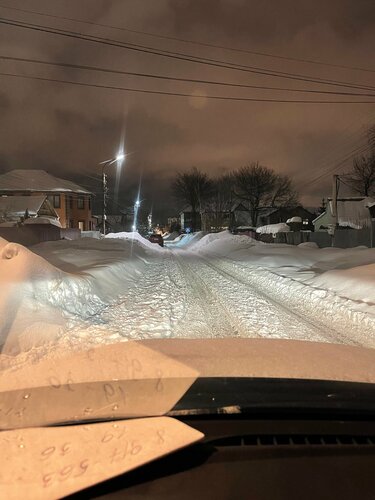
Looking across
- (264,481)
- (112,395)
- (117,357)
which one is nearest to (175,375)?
(112,395)

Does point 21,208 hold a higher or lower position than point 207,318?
higher

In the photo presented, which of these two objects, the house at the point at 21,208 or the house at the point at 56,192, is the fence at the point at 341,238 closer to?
the house at the point at 21,208

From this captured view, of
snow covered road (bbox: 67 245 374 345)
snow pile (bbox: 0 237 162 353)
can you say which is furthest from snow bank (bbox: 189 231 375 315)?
snow pile (bbox: 0 237 162 353)

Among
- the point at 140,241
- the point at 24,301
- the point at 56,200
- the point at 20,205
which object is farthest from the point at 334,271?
the point at 56,200

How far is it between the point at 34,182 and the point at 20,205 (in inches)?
849

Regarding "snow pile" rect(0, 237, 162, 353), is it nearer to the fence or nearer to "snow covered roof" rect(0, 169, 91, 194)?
the fence

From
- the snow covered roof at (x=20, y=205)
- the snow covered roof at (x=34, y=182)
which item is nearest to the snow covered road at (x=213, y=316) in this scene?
the snow covered roof at (x=20, y=205)

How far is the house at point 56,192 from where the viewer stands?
7669cm

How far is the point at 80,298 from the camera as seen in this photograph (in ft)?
36.7

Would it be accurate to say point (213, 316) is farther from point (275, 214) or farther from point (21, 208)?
point (275, 214)

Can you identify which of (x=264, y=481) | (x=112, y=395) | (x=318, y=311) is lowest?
(x=318, y=311)

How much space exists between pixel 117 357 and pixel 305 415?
1479 mm

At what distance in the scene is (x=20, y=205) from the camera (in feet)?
192

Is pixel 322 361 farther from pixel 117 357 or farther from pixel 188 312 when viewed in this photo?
pixel 188 312
